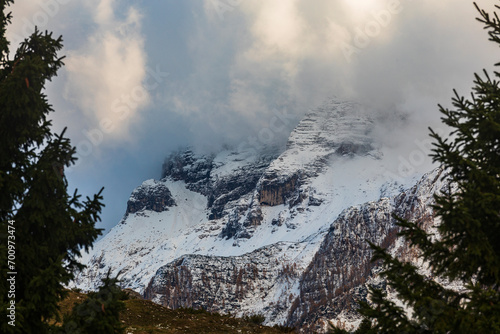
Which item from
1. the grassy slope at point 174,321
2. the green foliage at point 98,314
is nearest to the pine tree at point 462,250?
the green foliage at point 98,314

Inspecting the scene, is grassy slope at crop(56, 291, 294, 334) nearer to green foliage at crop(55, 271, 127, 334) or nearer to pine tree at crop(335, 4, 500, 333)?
green foliage at crop(55, 271, 127, 334)

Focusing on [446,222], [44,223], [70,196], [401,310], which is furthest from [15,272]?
[446,222]

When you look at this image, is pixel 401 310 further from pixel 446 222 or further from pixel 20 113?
pixel 20 113

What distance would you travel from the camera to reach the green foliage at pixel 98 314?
390 inches

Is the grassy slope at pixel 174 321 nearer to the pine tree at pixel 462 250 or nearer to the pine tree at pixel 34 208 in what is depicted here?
the pine tree at pixel 34 208

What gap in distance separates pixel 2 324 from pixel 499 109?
38.1 feet

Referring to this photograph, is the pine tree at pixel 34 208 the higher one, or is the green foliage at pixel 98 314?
the pine tree at pixel 34 208

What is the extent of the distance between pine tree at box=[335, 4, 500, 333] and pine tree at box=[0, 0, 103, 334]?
623cm

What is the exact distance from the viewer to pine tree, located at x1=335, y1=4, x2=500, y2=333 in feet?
30.9

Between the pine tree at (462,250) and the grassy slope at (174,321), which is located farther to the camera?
the grassy slope at (174,321)

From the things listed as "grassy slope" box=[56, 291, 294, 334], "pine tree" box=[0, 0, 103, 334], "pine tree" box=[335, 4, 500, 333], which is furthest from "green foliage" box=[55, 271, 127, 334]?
"grassy slope" box=[56, 291, 294, 334]

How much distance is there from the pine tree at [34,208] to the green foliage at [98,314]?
490 millimetres

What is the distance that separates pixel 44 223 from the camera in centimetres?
1061

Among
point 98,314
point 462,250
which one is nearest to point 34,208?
point 98,314
